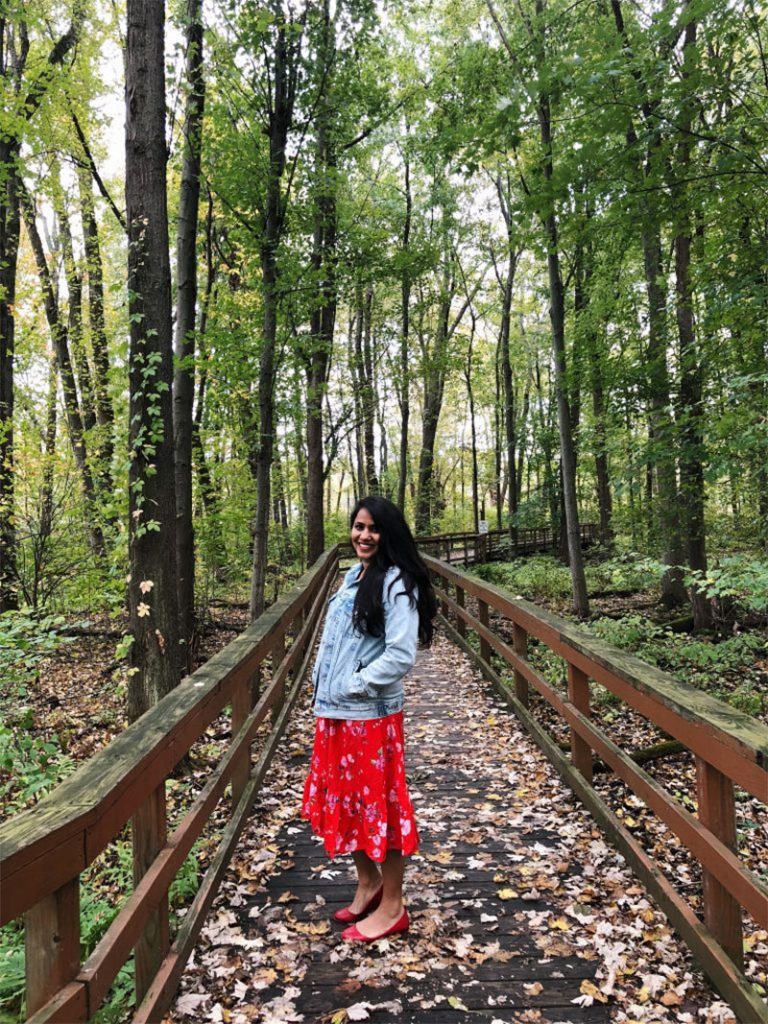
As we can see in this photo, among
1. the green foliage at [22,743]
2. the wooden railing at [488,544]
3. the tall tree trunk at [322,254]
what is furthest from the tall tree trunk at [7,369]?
the wooden railing at [488,544]

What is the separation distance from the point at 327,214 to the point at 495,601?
772 cm

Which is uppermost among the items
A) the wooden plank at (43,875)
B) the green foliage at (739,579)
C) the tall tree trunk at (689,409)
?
the tall tree trunk at (689,409)

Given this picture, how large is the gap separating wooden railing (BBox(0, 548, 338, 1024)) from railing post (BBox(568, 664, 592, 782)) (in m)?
1.95

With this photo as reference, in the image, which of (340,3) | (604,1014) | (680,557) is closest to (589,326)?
(680,557)

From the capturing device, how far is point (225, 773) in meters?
3.16

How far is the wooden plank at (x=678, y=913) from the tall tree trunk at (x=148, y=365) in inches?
128

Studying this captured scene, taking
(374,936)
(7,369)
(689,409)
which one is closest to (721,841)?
(374,936)

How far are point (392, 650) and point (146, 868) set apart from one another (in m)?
1.18

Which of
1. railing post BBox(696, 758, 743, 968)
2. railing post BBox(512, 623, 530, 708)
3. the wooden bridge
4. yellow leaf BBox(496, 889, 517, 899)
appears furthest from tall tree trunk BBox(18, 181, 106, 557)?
railing post BBox(696, 758, 743, 968)

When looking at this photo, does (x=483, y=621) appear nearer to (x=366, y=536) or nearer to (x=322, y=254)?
(x=366, y=536)

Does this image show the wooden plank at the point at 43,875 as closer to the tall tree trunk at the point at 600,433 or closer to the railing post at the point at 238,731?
the railing post at the point at 238,731

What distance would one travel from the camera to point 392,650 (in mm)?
2615

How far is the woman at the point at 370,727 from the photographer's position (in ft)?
8.72

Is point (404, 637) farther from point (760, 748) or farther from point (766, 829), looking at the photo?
point (766, 829)
